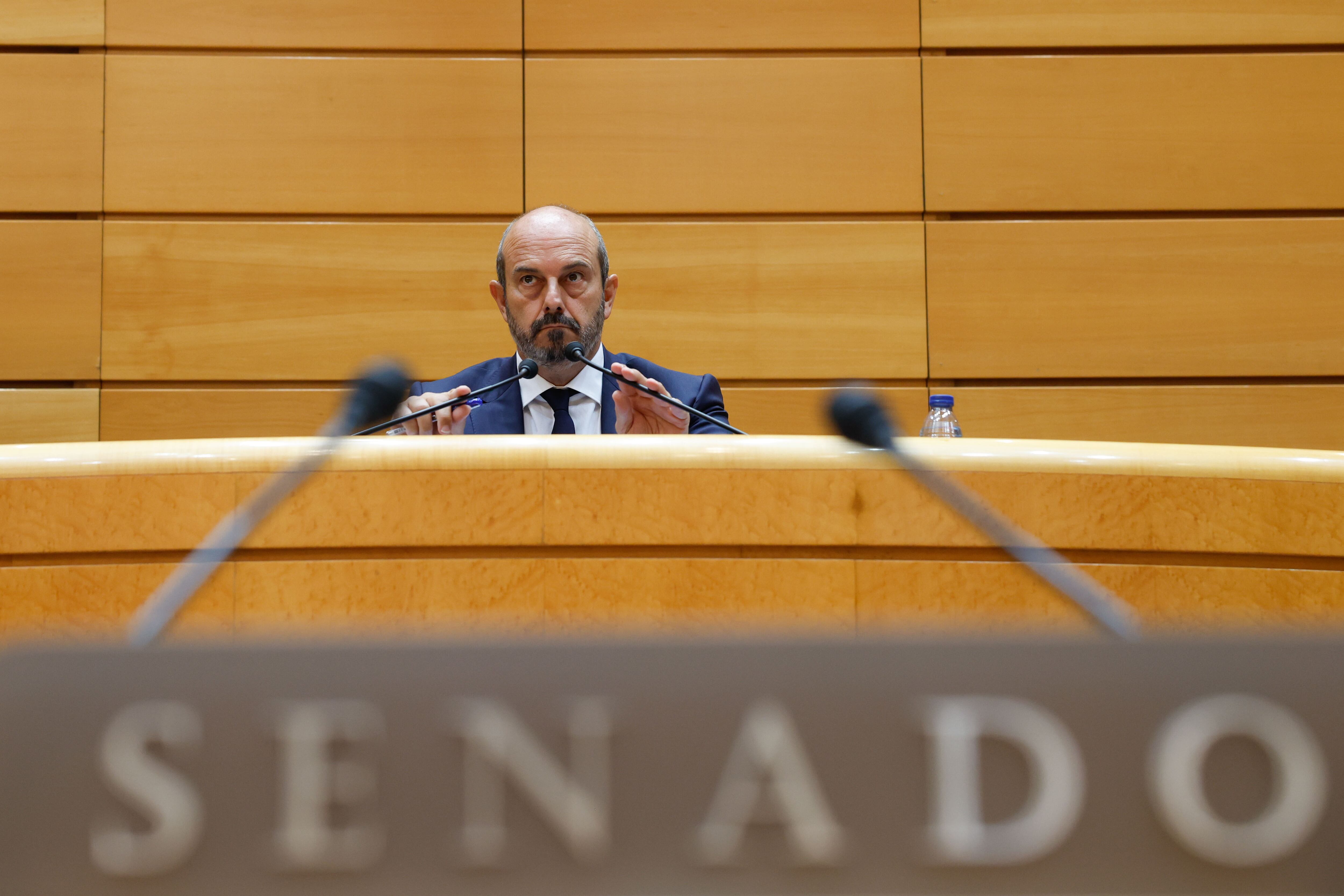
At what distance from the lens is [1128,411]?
91.3 inches

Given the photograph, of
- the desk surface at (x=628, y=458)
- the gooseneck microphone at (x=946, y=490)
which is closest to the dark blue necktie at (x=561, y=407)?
the desk surface at (x=628, y=458)

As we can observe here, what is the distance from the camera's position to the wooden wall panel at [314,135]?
90.1 inches

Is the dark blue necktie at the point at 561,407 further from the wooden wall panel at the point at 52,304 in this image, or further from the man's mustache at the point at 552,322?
the wooden wall panel at the point at 52,304

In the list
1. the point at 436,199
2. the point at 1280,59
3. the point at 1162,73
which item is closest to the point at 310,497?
the point at 436,199

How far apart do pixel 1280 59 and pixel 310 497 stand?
2342 mm

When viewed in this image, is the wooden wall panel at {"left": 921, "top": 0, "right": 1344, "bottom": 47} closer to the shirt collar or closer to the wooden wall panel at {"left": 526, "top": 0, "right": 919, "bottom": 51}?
the wooden wall panel at {"left": 526, "top": 0, "right": 919, "bottom": 51}

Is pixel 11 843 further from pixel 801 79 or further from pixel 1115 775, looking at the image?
pixel 801 79

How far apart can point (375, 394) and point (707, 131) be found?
66.0 inches

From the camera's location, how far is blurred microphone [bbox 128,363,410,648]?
2.43ft

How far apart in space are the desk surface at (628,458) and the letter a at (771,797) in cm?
62

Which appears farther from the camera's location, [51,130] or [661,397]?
[51,130]

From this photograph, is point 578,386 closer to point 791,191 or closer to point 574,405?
point 574,405

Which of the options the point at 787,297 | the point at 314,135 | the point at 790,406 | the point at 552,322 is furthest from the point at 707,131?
the point at 314,135

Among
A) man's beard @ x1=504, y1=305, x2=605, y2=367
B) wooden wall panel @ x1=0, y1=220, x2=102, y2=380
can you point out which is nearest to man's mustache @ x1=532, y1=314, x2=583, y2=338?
man's beard @ x1=504, y1=305, x2=605, y2=367
